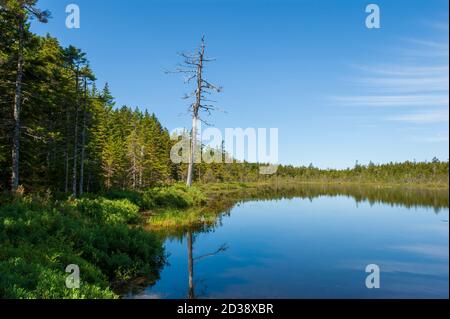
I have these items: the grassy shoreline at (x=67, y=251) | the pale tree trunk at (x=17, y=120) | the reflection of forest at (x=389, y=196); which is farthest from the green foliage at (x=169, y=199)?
the reflection of forest at (x=389, y=196)

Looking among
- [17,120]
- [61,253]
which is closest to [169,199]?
[17,120]

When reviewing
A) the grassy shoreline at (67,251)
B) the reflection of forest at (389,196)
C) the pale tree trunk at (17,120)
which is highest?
the pale tree trunk at (17,120)

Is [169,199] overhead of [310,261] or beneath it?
overhead

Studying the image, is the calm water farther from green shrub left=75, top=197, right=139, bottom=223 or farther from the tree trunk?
green shrub left=75, top=197, right=139, bottom=223

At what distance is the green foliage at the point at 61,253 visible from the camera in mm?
7294

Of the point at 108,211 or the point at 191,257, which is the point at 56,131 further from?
the point at 191,257

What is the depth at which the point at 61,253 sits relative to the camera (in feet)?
31.4

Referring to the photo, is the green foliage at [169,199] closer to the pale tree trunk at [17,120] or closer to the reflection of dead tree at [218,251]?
the pale tree trunk at [17,120]

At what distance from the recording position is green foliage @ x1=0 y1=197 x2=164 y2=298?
7.29 m

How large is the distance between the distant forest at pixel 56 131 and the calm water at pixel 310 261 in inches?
115

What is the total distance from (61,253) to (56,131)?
25.8 metres

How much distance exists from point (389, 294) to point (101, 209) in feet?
48.9
